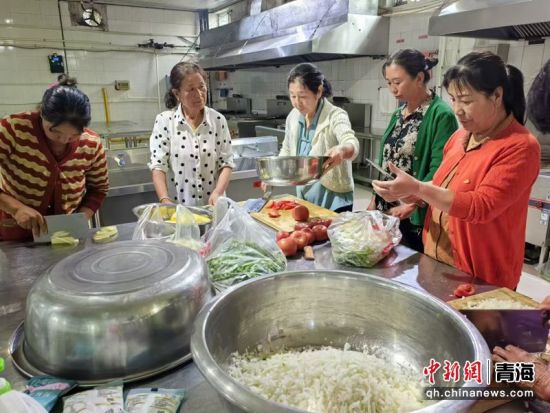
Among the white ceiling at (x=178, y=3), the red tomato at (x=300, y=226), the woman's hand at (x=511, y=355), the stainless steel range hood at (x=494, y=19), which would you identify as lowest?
the woman's hand at (x=511, y=355)

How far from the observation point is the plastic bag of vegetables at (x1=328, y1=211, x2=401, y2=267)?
1.55m

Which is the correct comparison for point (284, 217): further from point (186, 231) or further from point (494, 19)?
point (494, 19)

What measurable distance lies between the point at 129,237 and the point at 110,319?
1.03 metres

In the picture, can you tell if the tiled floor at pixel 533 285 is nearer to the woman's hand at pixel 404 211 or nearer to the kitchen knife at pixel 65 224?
the woman's hand at pixel 404 211

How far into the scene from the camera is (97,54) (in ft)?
23.7

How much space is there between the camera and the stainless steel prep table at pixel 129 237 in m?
0.95

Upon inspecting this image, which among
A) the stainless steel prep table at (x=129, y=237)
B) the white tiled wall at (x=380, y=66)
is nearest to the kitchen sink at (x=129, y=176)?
the stainless steel prep table at (x=129, y=237)

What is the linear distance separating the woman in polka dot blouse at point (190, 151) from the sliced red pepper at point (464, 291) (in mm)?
1402

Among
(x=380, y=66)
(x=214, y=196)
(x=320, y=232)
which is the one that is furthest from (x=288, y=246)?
(x=380, y=66)

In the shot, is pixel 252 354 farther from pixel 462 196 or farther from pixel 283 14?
pixel 283 14

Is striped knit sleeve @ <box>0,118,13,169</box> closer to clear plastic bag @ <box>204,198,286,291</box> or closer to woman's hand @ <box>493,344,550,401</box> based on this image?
clear plastic bag @ <box>204,198,286,291</box>

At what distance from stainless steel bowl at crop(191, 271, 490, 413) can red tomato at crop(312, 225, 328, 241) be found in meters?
0.70

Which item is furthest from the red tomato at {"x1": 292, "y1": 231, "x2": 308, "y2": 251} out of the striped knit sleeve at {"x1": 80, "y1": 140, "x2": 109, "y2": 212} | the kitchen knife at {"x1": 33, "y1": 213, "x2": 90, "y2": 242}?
the striped knit sleeve at {"x1": 80, "y1": 140, "x2": 109, "y2": 212}

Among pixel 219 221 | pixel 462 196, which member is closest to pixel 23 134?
pixel 219 221
